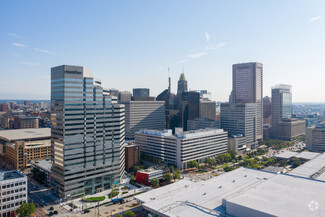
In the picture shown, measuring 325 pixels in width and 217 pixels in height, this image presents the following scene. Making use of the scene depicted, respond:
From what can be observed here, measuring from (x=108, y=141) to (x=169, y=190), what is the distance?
123 feet

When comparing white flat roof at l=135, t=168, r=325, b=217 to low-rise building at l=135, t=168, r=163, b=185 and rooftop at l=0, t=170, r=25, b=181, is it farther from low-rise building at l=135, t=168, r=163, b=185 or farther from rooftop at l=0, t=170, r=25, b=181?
rooftop at l=0, t=170, r=25, b=181

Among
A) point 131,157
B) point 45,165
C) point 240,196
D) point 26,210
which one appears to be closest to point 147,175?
point 131,157

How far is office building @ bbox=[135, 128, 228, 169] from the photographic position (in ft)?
511

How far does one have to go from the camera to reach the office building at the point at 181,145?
155750mm

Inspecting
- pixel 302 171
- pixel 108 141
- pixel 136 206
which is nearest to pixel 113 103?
pixel 108 141

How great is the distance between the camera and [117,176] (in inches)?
4813

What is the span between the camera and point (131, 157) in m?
149

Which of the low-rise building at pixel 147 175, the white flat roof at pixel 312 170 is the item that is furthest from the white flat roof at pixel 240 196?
the low-rise building at pixel 147 175

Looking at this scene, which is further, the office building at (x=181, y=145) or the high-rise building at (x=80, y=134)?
the office building at (x=181, y=145)

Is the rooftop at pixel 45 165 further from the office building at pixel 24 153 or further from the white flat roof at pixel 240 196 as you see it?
the white flat roof at pixel 240 196

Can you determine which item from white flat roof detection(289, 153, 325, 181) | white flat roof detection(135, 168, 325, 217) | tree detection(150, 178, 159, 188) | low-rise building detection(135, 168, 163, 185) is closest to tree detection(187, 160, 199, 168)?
low-rise building detection(135, 168, 163, 185)

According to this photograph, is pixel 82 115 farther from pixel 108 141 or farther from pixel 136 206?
pixel 136 206

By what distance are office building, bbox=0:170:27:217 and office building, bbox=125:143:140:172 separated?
60185 mm

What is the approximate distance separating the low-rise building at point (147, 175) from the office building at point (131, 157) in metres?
22.0
